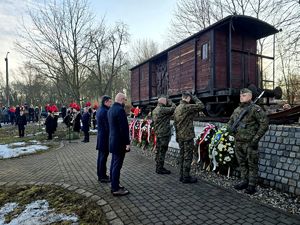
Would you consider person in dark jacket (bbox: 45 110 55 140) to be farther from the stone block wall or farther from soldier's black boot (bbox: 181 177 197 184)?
the stone block wall

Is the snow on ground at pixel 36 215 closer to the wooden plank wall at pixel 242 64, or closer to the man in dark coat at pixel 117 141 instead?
the man in dark coat at pixel 117 141

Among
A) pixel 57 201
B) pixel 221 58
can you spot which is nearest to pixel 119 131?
pixel 57 201

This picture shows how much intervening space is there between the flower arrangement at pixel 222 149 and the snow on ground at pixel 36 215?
349cm

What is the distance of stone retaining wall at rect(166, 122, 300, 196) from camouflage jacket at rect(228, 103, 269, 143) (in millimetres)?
667

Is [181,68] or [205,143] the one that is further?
[181,68]

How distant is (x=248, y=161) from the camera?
4727mm

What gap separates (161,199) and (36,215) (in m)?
2.19

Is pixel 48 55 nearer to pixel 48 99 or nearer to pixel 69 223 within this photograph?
pixel 69 223

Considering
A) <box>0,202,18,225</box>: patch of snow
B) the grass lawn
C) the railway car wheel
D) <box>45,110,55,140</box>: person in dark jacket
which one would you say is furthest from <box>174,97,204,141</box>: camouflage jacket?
<box>45,110,55,140</box>: person in dark jacket

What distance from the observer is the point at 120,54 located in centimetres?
2677

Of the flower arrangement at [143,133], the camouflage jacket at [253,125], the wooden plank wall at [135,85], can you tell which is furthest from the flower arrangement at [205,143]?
the wooden plank wall at [135,85]

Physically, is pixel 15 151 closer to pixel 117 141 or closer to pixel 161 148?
pixel 161 148

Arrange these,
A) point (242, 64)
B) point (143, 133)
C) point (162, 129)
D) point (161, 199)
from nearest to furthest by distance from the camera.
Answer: point (161, 199), point (162, 129), point (143, 133), point (242, 64)

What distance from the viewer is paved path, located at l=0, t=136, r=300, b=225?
371cm
